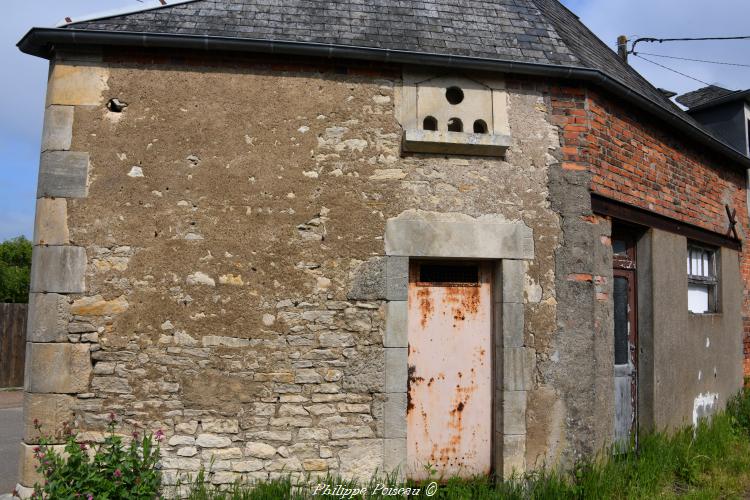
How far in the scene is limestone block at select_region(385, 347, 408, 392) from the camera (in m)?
4.67

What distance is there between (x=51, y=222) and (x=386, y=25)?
139 inches

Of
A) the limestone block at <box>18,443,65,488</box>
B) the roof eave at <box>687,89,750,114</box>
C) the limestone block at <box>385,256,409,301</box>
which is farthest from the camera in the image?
the roof eave at <box>687,89,750,114</box>

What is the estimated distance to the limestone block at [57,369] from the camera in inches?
172

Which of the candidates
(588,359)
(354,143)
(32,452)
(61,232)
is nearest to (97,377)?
(32,452)

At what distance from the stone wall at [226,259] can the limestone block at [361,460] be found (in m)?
0.01

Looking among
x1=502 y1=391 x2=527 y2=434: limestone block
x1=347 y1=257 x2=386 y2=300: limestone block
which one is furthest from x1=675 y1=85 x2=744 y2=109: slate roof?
x1=347 y1=257 x2=386 y2=300: limestone block

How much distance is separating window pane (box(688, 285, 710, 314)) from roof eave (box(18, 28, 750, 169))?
3.51 meters

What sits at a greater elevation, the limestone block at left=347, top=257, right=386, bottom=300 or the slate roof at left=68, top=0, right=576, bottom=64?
the slate roof at left=68, top=0, right=576, bottom=64

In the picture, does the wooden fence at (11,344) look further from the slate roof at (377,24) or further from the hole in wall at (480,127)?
the hole in wall at (480,127)

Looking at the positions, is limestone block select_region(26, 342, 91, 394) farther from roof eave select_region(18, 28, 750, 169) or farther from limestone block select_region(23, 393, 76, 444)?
roof eave select_region(18, 28, 750, 169)

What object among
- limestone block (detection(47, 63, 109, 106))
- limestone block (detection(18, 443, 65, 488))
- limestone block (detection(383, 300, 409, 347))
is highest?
limestone block (detection(47, 63, 109, 106))

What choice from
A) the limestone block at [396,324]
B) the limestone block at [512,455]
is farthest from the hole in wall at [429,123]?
the limestone block at [512,455]

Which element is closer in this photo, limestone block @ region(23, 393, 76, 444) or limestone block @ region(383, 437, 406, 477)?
limestone block @ region(23, 393, 76, 444)

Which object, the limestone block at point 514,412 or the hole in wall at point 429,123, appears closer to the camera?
the limestone block at point 514,412
